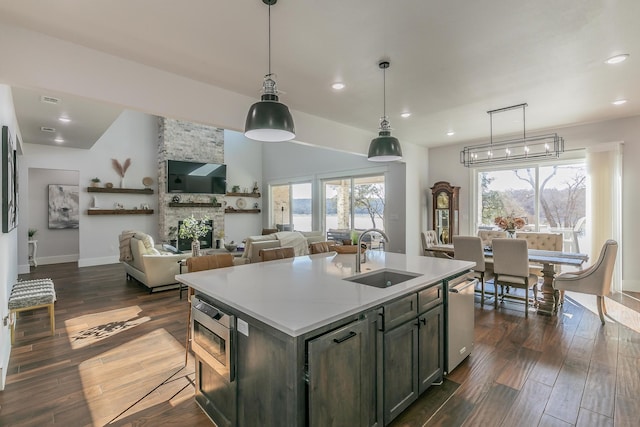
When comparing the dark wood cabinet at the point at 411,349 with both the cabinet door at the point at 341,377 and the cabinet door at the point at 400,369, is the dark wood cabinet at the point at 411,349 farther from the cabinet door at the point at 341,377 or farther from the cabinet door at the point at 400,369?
the cabinet door at the point at 341,377

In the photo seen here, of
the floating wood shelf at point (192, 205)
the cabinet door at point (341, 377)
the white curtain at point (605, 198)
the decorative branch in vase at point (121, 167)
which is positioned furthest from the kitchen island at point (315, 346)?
the decorative branch in vase at point (121, 167)

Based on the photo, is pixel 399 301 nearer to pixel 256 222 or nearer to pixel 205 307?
pixel 205 307

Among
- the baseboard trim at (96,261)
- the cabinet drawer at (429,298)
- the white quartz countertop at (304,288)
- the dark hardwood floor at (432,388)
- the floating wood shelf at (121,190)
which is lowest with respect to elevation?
the dark hardwood floor at (432,388)

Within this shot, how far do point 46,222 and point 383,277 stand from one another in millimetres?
8977

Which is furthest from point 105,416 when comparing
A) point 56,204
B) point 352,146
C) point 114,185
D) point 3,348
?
point 56,204

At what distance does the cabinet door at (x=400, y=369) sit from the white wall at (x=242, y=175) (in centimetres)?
851

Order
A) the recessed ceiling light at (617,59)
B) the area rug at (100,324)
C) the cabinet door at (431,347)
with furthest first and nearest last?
the area rug at (100,324), the recessed ceiling light at (617,59), the cabinet door at (431,347)

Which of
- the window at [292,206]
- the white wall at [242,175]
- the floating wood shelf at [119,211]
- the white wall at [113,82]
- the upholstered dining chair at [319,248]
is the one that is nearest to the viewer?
the white wall at [113,82]

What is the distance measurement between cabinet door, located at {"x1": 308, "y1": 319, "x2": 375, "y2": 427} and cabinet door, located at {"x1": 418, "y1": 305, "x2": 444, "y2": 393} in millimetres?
589

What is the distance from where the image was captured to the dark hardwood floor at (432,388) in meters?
2.06

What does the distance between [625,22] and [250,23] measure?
2.77 m

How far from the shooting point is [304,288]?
1923mm

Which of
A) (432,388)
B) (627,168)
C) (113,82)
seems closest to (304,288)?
(432,388)

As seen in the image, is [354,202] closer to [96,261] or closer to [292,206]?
[292,206]
